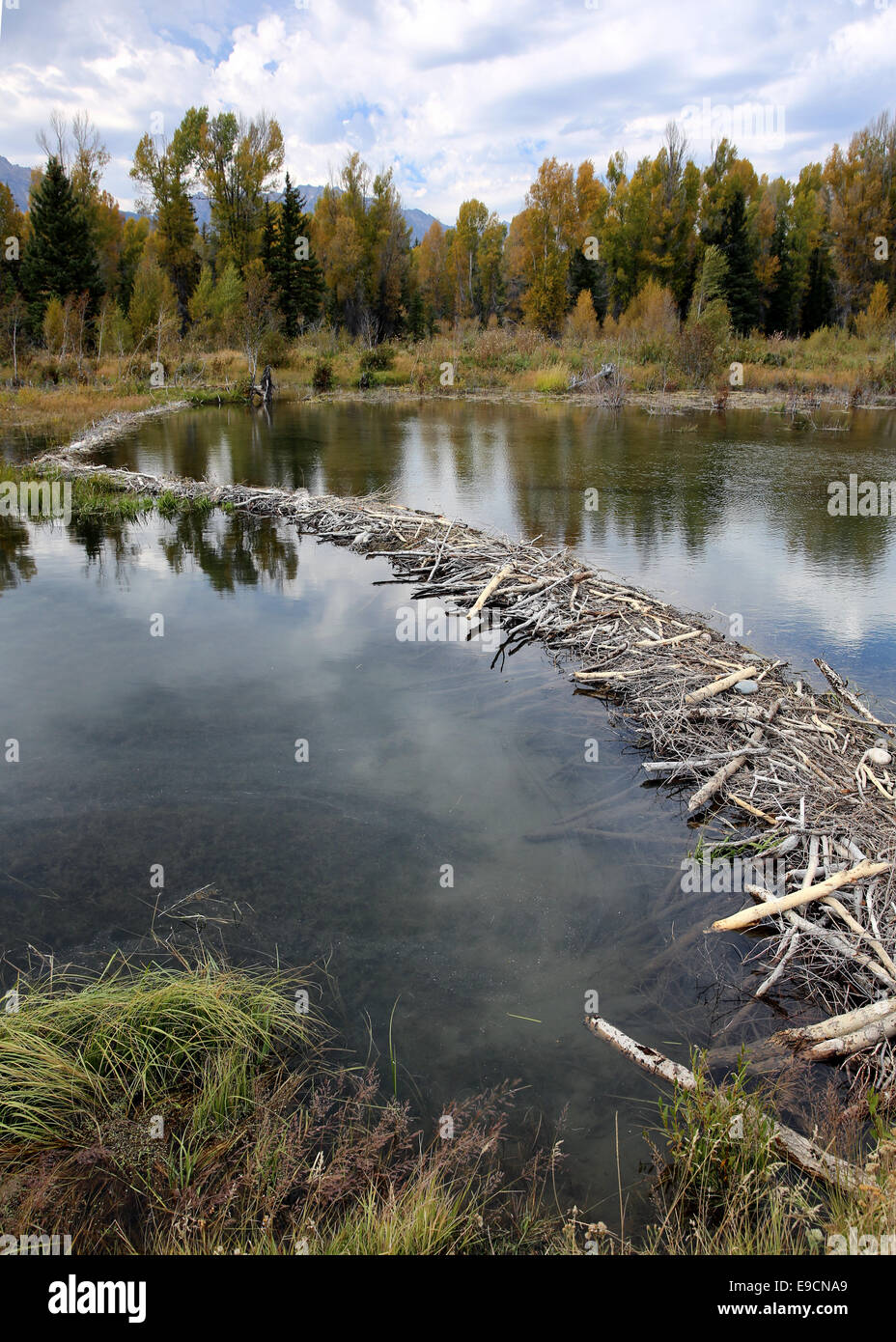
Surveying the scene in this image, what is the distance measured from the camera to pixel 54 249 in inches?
1578

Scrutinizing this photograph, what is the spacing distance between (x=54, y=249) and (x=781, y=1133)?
48.1m

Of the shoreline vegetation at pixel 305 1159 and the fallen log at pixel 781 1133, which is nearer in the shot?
the shoreline vegetation at pixel 305 1159

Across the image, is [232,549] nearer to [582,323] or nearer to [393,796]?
[393,796]

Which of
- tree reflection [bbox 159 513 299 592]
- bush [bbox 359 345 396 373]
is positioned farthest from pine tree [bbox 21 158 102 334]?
tree reflection [bbox 159 513 299 592]

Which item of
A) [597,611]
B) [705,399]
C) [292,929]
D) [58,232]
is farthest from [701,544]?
[58,232]

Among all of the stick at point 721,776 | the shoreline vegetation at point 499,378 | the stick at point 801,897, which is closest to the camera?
the stick at point 801,897

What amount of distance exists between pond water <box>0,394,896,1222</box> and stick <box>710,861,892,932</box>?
5.2 inches

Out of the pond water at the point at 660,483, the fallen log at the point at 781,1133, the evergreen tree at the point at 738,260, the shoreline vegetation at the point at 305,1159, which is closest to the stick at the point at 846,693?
the pond water at the point at 660,483

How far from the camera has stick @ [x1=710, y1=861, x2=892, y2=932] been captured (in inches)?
181

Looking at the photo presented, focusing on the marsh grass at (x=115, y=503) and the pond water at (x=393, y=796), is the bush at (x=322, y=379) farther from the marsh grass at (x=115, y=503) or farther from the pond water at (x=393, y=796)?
the pond water at (x=393, y=796)

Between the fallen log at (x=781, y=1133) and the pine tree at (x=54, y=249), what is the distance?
149ft

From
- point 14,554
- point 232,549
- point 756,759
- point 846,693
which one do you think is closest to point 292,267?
point 232,549

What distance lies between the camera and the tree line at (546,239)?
47.0 meters
